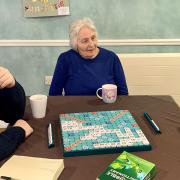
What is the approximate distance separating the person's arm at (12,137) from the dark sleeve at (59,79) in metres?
0.81

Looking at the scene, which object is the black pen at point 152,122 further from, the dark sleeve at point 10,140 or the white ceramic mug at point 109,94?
the dark sleeve at point 10,140

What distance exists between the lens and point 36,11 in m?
3.03

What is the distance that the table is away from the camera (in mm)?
1096

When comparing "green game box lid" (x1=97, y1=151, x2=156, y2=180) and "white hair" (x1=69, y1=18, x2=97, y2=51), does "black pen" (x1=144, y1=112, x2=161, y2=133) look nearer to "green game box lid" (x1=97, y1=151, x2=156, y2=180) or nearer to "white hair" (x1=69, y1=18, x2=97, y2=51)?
"green game box lid" (x1=97, y1=151, x2=156, y2=180)

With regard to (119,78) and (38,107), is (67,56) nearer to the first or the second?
(119,78)

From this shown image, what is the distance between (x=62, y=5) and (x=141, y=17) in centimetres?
75

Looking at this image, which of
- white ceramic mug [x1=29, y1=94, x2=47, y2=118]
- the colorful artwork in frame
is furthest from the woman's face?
the colorful artwork in frame

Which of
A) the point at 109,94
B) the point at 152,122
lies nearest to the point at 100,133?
the point at 152,122

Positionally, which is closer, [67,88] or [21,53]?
[67,88]

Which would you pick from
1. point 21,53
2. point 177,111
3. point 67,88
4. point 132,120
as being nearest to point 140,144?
point 132,120

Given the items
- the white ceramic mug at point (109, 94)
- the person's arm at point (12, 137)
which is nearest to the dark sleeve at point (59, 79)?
the white ceramic mug at point (109, 94)

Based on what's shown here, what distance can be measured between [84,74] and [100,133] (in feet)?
3.08

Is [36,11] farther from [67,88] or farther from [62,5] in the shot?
[67,88]

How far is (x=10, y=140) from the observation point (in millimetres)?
1248
